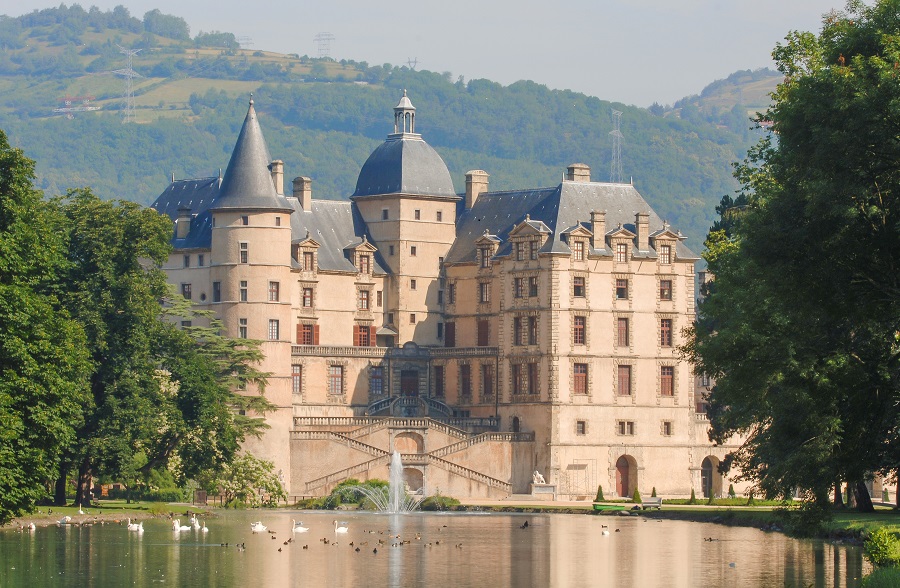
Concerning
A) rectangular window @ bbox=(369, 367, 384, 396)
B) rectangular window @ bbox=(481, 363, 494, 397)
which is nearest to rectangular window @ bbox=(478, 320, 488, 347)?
rectangular window @ bbox=(481, 363, 494, 397)

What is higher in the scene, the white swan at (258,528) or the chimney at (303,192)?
the chimney at (303,192)

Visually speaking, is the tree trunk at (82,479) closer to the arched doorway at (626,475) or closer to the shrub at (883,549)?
the arched doorway at (626,475)

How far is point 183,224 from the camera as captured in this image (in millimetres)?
99125

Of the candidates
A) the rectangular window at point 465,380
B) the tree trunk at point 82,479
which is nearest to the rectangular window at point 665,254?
the rectangular window at point 465,380

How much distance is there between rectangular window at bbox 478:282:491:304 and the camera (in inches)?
3996

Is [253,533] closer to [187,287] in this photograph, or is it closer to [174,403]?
[174,403]

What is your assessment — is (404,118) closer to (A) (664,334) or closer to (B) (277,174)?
(B) (277,174)

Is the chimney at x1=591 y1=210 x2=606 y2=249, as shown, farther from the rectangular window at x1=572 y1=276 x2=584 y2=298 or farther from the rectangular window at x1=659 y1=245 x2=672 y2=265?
the rectangular window at x1=659 y1=245 x2=672 y2=265

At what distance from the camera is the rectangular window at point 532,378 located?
9788cm

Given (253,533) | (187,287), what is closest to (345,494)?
(187,287)

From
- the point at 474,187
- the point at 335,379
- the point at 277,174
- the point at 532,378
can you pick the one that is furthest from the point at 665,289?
the point at 277,174

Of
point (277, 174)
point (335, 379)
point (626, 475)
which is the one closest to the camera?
point (626, 475)

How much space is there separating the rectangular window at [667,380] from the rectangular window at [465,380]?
29.6 ft

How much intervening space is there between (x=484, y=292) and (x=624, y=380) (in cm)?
812
